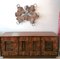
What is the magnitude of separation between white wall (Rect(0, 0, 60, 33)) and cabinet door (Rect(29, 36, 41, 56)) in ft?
1.63

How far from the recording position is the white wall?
3127mm

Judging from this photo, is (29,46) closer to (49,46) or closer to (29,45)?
(29,45)

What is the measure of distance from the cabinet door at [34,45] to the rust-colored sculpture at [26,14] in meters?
0.55

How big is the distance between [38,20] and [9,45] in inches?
34.2

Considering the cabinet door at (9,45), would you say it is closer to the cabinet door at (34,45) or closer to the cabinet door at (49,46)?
the cabinet door at (34,45)

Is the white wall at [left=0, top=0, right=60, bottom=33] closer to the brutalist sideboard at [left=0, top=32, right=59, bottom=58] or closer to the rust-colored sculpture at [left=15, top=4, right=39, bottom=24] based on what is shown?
the rust-colored sculpture at [left=15, top=4, right=39, bottom=24]

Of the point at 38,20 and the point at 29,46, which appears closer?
the point at 29,46

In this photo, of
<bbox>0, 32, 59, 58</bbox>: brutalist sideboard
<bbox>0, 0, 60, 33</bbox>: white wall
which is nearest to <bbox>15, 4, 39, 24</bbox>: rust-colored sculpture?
<bbox>0, 0, 60, 33</bbox>: white wall

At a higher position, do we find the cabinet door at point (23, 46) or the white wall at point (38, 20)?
the white wall at point (38, 20)

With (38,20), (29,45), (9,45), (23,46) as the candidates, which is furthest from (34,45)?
(38,20)

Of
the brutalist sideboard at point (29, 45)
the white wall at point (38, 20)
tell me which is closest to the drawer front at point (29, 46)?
the brutalist sideboard at point (29, 45)

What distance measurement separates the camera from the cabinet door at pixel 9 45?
273cm

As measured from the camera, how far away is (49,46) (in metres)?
2.74

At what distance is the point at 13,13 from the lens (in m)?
3.16
